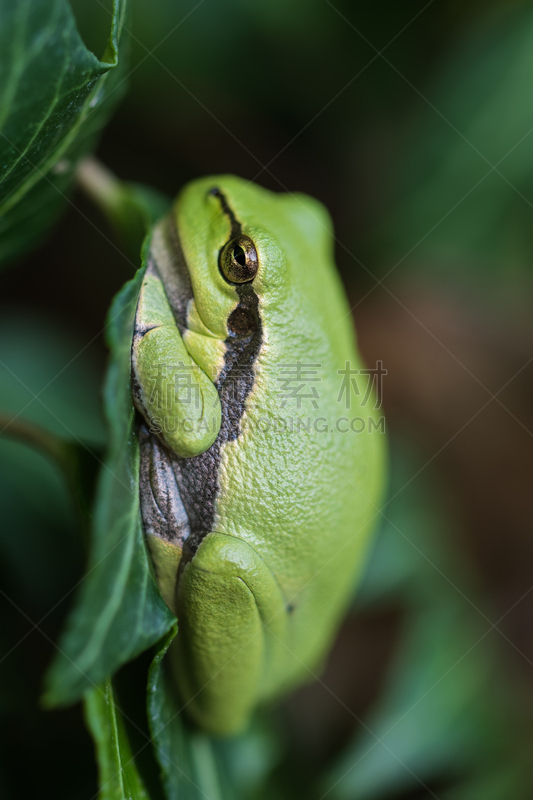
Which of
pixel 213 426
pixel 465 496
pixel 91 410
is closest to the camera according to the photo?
pixel 213 426

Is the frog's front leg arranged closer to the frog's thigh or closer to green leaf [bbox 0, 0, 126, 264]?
the frog's thigh

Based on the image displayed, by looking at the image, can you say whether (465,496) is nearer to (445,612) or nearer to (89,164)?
(445,612)

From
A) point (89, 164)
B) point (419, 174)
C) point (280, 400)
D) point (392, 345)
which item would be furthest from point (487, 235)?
point (280, 400)

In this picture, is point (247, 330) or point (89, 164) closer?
point (247, 330)

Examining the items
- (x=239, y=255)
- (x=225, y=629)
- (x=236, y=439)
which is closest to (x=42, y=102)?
(x=239, y=255)

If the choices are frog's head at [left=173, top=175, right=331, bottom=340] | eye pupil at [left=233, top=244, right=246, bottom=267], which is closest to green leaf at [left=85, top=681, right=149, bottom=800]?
frog's head at [left=173, top=175, right=331, bottom=340]

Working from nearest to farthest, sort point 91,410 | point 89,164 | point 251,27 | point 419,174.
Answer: point 89,164
point 91,410
point 251,27
point 419,174

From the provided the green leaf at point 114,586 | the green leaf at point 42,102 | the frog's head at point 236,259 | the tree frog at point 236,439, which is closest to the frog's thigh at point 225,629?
the tree frog at point 236,439

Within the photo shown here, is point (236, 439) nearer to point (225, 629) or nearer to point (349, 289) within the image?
point (225, 629)
